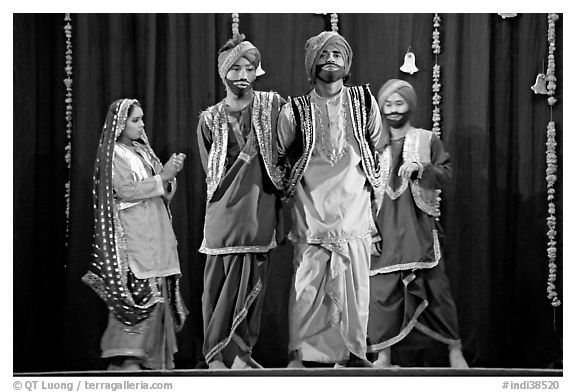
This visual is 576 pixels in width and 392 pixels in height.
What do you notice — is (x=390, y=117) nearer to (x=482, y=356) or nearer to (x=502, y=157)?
(x=502, y=157)

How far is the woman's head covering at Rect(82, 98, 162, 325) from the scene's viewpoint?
3521 mm

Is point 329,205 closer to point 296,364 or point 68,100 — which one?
point 296,364

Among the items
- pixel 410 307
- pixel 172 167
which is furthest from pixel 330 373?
pixel 172 167

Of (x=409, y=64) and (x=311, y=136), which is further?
(x=409, y=64)

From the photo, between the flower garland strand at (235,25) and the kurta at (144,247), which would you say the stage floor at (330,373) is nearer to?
the kurta at (144,247)

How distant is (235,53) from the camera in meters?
3.56

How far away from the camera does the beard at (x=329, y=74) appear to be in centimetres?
355

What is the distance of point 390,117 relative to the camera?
143 inches

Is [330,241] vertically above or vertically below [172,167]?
below

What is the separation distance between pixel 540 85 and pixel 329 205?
39.5 inches

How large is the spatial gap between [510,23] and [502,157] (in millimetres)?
550

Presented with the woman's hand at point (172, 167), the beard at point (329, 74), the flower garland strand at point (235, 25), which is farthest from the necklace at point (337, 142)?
the woman's hand at point (172, 167)

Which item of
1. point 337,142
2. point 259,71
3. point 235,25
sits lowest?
point 337,142

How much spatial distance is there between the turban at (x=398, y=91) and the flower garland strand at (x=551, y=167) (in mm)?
559
